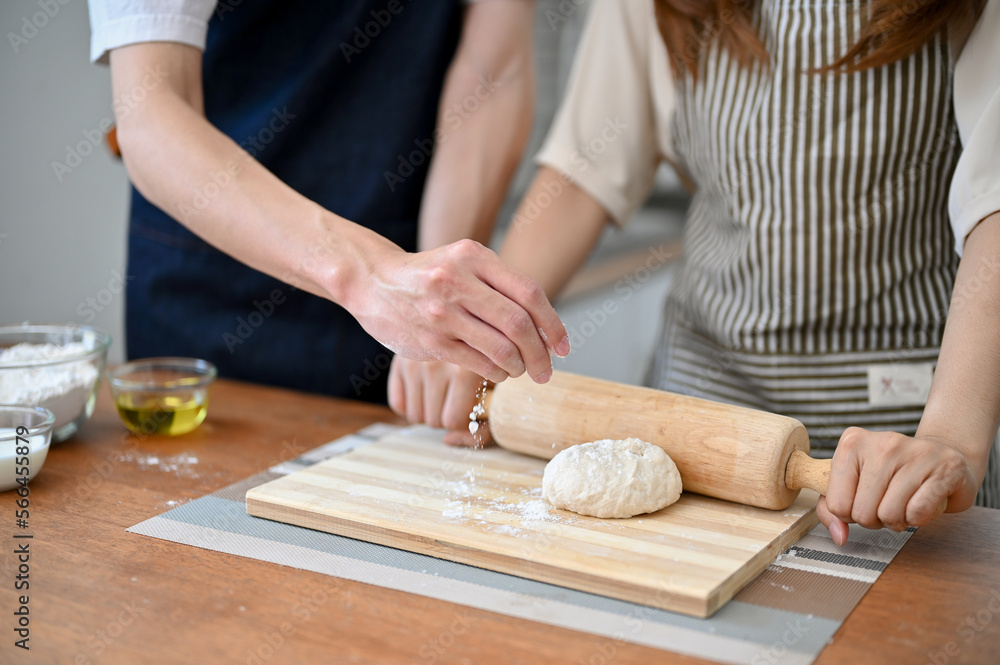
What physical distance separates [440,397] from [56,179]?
5.53 ft

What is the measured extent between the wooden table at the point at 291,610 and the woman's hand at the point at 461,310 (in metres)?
0.28

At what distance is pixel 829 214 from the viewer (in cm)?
125

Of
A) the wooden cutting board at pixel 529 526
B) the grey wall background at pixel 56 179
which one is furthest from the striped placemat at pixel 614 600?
the grey wall background at pixel 56 179

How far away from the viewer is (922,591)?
2.67 ft

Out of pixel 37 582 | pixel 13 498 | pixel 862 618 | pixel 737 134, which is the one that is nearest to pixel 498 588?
pixel 862 618

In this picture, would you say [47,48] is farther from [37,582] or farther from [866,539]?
[866,539]

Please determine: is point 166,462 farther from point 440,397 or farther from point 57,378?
point 440,397

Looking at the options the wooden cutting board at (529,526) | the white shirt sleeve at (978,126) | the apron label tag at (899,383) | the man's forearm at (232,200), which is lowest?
the wooden cutting board at (529,526)

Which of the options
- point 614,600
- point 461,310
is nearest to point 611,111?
point 461,310

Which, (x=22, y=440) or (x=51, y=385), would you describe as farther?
(x=51, y=385)

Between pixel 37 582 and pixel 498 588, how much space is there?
43 cm

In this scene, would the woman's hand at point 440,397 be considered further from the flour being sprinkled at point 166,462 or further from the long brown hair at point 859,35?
the long brown hair at point 859,35

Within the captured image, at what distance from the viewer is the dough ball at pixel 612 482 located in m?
0.94

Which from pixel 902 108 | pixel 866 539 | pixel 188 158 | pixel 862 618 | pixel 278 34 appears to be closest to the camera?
pixel 862 618
